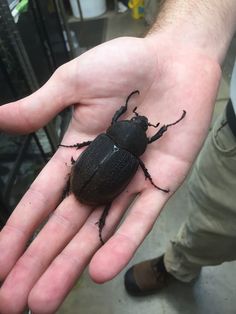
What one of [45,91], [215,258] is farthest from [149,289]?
[45,91]

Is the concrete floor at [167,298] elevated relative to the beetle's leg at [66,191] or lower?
lower

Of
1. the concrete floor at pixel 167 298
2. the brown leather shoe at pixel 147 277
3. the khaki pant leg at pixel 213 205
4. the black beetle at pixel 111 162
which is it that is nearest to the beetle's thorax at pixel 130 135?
the black beetle at pixel 111 162

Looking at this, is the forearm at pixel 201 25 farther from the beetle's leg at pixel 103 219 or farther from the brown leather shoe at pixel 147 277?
the brown leather shoe at pixel 147 277

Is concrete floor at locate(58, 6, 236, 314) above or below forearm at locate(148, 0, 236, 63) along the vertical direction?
below

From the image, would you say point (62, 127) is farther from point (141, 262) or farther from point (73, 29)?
point (73, 29)

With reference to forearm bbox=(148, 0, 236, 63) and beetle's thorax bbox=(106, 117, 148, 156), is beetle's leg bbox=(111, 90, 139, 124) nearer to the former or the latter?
beetle's thorax bbox=(106, 117, 148, 156)

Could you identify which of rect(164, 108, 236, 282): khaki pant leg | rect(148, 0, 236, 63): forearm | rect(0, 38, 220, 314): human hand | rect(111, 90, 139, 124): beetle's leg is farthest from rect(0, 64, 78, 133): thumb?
rect(164, 108, 236, 282): khaki pant leg


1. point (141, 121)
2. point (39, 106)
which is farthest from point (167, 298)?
point (39, 106)
